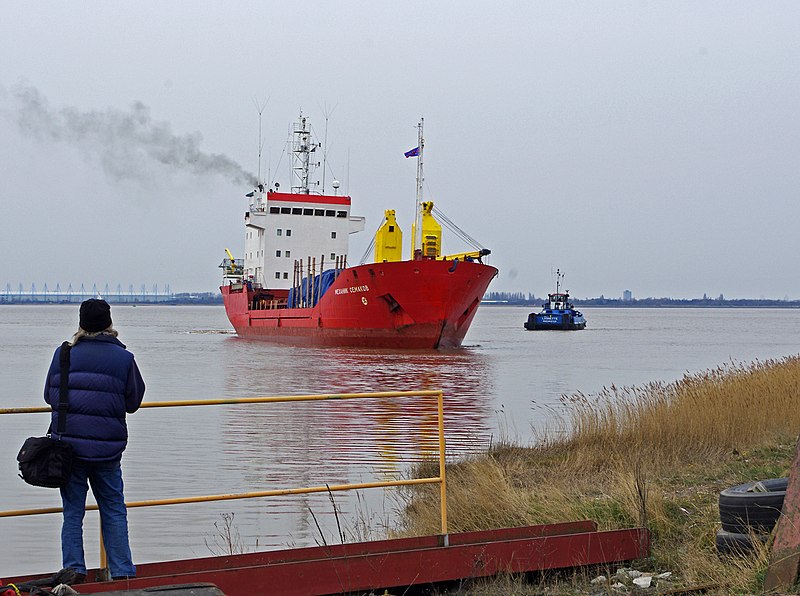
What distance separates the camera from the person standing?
14.9 ft

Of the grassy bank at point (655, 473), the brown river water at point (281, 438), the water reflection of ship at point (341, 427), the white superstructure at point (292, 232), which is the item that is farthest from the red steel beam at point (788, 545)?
the white superstructure at point (292, 232)

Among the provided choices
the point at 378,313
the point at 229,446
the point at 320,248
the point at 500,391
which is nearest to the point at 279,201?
the point at 320,248

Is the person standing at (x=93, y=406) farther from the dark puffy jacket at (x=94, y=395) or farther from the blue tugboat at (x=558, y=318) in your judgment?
the blue tugboat at (x=558, y=318)

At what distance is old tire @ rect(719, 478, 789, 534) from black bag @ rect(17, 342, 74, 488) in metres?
3.86

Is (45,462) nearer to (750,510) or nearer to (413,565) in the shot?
(413,565)

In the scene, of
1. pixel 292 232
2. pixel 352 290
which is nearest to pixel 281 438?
pixel 352 290

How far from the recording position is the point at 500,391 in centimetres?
2312

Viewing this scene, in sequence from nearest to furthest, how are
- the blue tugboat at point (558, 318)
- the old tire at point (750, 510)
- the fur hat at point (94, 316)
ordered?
the fur hat at point (94, 316) → the old tire at point (750, 510) → the blue tugboat at point (558, 318)

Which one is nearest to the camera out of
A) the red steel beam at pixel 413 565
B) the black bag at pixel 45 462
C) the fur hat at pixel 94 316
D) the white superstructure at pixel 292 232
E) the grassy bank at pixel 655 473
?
the black bag at pixel 45 462

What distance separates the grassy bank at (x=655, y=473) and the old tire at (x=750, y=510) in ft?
0.82

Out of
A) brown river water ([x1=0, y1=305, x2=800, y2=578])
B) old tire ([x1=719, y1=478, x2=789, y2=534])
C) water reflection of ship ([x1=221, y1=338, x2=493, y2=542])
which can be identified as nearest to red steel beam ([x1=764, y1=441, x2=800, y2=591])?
old tire ([x1=719, y1=478, x2=789, y2=534])

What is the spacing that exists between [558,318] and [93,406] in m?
78.4

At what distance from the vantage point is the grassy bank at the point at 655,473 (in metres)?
5.93

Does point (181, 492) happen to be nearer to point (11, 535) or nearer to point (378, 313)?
point (11, 535)
